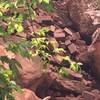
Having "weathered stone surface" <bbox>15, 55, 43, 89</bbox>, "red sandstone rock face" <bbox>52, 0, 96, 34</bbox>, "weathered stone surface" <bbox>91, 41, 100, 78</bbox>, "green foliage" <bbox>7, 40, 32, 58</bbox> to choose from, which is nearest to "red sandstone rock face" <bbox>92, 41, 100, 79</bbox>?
"weathered stone surface" <bbox>91, 41, 100, 78</bbox>

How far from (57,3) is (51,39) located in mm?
2136

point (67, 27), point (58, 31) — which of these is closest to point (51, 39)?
point (58, 31)

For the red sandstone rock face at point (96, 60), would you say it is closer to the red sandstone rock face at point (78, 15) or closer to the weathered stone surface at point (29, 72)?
the red sandstone rock face at point (78, 15)

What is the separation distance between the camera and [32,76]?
686 cm

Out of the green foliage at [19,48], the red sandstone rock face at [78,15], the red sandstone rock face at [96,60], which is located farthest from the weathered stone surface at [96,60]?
the green foliage at [19,48]

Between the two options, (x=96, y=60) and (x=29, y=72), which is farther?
(x=96, y=60)

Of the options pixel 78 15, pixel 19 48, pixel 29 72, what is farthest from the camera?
pixel 78 15

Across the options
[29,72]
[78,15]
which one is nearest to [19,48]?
[29,72]

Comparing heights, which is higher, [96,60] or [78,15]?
[78,15]

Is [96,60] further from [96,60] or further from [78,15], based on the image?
[78,15]

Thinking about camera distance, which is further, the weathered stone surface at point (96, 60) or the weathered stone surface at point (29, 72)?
the weathered stone surface at point (96, 60)

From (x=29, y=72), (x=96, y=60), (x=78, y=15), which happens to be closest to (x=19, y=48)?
(x=29, y=72)

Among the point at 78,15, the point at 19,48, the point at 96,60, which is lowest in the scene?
the point at 96,60

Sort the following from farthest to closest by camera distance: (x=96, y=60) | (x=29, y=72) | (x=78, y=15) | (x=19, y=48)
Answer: (x=78, y=15)
(x=96, y=60)
(x=29, y=72)
(x=19, y=48)
